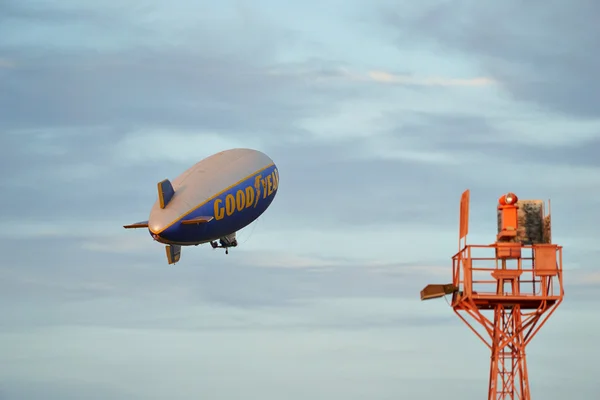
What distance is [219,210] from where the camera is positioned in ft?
443

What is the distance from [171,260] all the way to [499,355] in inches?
2427

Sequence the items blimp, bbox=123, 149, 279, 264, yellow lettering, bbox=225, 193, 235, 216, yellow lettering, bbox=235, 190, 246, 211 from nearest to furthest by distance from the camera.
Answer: blimp, bbox=123, 149, 279, 264
yellow lettering, bbox=225, 193, 235, 216
yellow lettering, bbox=235, 190, 246, 211

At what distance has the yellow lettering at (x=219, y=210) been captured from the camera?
134250 millimetres

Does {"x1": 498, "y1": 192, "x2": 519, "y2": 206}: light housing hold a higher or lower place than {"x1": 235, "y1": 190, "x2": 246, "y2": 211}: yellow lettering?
lower

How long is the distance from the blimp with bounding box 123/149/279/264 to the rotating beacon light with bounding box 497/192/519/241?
41371mm

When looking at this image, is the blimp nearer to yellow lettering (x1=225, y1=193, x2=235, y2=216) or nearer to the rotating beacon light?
yellow lettering (x1=225, y1=193, x2=235, y2=216)

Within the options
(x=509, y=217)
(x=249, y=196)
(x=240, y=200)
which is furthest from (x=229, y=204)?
(x=509, y=217)

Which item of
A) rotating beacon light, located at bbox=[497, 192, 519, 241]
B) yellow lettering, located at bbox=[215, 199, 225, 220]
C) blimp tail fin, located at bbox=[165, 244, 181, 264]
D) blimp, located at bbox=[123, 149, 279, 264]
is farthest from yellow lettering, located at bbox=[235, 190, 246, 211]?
rotating beacon light, located at bbox=[497, 192, 519, 241]

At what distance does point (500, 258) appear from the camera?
3775 inches

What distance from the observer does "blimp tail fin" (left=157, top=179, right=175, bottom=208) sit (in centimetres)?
13000

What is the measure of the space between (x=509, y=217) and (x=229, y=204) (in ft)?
152

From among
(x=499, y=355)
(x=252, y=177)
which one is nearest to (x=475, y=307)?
(x=499, y=355)

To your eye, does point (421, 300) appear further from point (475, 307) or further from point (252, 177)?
point (252, 177)

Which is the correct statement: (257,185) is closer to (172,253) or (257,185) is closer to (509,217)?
(172,253)
